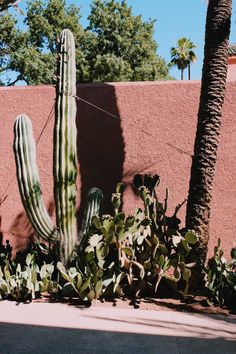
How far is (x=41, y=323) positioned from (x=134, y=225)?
1.47 meters

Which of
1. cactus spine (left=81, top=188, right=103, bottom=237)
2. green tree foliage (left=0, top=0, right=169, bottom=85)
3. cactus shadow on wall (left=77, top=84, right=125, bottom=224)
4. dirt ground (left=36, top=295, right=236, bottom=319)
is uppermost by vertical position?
green tree foliage (left=0, top=0, right=169, bottom=85)

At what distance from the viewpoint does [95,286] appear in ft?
15.7

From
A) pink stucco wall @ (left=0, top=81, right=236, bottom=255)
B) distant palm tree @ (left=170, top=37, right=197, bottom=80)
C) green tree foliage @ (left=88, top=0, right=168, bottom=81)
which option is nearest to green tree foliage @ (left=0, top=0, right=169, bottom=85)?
green tree foliage @ (left=88, top=0, right=168, bottom=81)

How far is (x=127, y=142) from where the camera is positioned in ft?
20.4

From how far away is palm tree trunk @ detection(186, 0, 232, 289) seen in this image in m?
5.23

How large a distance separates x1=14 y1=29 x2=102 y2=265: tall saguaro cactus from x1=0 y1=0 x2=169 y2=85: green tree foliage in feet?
64.9

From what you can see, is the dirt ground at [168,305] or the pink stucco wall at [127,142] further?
the pink stucco wall at [127,142]

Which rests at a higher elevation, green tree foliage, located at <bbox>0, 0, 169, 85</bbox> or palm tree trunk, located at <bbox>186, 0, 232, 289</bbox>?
green tree foliage, located at <bbox>0, 0, 169, 85</bbox>

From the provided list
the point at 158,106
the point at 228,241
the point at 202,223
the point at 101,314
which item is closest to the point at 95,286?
the point at 101,314

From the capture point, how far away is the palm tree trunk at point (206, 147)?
5.23m

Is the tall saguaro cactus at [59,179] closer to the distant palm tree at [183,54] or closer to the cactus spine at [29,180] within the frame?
the cactus spine at [29,180]

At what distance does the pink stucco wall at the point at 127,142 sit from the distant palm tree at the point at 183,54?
35.1 metres

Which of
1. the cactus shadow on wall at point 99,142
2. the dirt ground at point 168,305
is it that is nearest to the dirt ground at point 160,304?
the dirt ground at point 168,305

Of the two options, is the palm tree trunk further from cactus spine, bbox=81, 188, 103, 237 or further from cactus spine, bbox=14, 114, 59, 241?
cactus spine, bbox=14, 114, 59, 241
